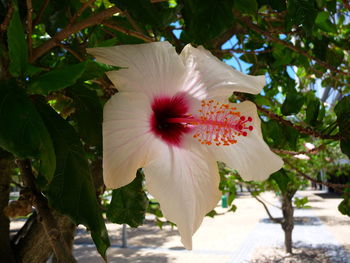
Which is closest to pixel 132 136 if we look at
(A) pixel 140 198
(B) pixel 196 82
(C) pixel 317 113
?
(B) pixel 196 82

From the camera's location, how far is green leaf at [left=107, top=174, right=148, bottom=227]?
25.3 inches

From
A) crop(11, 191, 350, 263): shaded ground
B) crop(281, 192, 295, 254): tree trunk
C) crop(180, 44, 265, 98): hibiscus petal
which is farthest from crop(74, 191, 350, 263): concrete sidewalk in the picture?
crop(180, 44, 265, 98): hibiscus petal

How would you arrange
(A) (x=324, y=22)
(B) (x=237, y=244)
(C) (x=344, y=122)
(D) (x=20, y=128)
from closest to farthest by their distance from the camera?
(D) (x=20, y=128), (C) (x=344, y=122), (A) (x=324, y=22), (B) (x=237, y=244)

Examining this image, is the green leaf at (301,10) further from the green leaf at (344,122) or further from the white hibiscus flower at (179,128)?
the green leaf at (344,122)

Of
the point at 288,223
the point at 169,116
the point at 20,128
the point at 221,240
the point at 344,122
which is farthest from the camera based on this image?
the point at 221,240

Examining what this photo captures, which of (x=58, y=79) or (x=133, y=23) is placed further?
(x=133, y=23)

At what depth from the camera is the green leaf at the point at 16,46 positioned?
396 millimetres

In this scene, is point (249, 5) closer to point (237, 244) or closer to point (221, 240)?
point (237, 244)

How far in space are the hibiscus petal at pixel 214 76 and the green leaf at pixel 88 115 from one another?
0.47 feet

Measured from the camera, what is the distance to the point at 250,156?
553 mm

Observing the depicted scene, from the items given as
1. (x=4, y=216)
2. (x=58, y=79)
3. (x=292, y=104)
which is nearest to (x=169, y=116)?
(x=58, y=79)

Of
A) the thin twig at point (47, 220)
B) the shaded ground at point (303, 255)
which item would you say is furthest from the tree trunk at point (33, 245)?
the shaded ground at point (303, 255)

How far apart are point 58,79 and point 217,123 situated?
0.80ft

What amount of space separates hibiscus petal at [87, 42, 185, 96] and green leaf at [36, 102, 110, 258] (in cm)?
9
